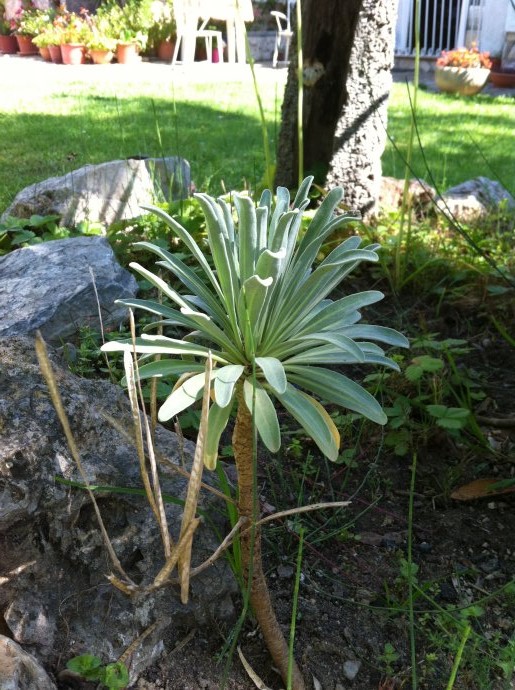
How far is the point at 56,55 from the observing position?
13141 millimetres

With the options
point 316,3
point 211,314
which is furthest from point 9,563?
point 316,3

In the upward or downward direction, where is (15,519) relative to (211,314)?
downward

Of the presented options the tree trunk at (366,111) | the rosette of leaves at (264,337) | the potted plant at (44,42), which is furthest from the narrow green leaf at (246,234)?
the potted plant at (44,42)

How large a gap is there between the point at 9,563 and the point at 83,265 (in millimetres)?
1741

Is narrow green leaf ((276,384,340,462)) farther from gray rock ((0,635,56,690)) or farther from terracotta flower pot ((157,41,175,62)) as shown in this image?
terracotta flower pot ((157,41,175,62))

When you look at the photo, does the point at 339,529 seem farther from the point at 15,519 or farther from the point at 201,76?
the point at 201,76

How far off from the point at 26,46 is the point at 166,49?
9.29 feet

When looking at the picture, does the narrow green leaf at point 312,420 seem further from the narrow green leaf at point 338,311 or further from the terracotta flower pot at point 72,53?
the terracotta flower pot at point 72,53

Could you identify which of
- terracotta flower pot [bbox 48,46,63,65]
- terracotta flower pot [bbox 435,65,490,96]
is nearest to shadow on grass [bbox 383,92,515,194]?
terracotta flower pot [bbox 435,65,490,96]

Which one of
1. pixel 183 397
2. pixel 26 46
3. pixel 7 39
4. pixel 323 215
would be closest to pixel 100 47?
pixel 26 46

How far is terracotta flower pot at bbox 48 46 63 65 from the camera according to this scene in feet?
42.6

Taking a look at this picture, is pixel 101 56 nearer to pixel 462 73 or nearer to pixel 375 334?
pixel 462 73

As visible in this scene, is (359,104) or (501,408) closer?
(501,408)

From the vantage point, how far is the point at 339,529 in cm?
184
